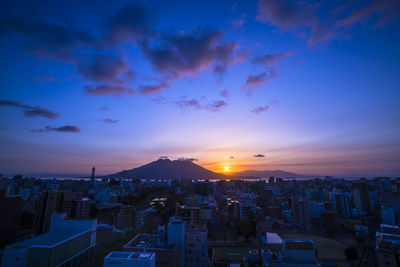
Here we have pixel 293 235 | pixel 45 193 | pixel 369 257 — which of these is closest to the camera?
pixel 369 257

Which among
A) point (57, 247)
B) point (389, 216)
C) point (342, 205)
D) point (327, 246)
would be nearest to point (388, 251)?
point (327, 246)

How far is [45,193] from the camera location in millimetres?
14844

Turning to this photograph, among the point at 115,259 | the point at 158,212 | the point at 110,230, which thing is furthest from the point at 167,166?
the point at 115,259

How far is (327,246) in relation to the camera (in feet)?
46.0

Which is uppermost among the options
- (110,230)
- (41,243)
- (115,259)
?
(115,259)

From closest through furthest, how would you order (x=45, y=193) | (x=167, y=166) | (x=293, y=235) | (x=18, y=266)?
(x=18, y=266) < (x=45, y=193) < (x=293, y=235) < (x=167, y=166)

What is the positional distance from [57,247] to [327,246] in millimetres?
16049

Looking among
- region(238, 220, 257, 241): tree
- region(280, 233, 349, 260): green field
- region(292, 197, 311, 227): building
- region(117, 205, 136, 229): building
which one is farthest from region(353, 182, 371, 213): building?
region(117, 205, 136, 229): building

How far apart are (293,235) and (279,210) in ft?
18.8

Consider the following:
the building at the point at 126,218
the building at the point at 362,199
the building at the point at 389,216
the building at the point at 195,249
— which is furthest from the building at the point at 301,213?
the building at the point at 126,218

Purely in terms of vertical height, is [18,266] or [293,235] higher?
[18,266]

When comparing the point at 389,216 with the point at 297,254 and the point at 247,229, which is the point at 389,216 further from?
the point at 297,254

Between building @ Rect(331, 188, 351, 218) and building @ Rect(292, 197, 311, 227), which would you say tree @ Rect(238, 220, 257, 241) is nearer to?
building @ Rect(292, 197, 311, 227)

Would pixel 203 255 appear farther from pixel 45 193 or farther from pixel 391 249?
pixel 45 193
